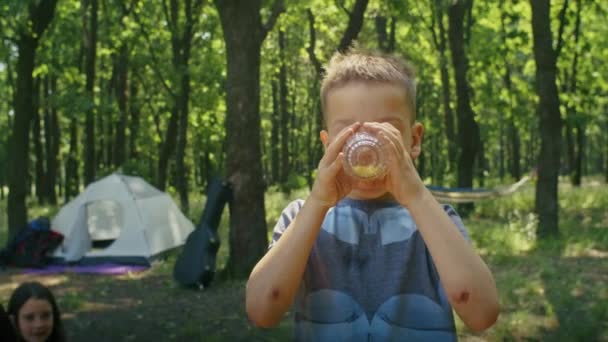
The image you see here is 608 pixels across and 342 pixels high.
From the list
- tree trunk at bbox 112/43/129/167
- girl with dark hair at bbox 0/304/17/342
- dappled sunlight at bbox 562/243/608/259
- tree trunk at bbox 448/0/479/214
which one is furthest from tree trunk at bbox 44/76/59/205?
girl with dark hair at bbox 0/304/17/342

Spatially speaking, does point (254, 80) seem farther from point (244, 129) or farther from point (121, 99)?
point (121, 99)

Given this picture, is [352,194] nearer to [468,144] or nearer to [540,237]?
[540,237]

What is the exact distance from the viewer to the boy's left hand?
1.53 m

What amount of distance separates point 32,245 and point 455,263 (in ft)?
42.6

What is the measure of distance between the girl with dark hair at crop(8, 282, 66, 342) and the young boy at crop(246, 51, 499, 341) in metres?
2.81

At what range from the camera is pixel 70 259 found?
13547 mm

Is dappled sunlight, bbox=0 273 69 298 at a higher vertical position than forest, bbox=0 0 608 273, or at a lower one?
lower

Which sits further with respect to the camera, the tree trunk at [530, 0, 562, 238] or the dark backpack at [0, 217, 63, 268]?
the dark backpack at [0, 217, 63, 268]

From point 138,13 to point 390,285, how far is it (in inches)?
883

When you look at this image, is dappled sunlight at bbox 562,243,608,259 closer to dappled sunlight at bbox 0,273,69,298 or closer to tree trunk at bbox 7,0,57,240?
dappled sunlight at bbox 0,273,69,298

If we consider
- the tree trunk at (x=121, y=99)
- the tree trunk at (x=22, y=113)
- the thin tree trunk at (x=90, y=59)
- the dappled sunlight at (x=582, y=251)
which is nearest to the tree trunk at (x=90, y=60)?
the thin tree trunk at (x=90, y=59)

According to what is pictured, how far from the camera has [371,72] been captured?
1673 millimetres

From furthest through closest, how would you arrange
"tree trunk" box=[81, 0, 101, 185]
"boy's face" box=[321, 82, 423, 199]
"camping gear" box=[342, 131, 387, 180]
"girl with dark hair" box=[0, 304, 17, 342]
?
1. "tree trunk" box=[81, 0, 101, 185]
2. "girl with dark hair" box=[0, 304, 17, 342]
3. "boy's face" box=[321, 82, 423, 199]
4. "camping gear" box=[342, 131, 387, 180]

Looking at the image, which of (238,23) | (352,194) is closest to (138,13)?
(238,23)
